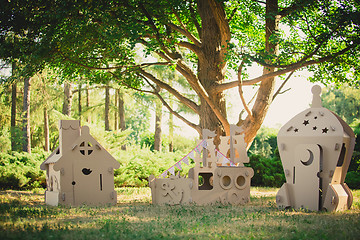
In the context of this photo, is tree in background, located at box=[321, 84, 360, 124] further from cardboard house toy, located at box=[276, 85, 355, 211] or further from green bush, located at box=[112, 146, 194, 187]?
cardboard house toy, located at box=[276, 85, 355, 211]

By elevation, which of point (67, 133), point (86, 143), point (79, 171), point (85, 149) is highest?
point (67, 133)

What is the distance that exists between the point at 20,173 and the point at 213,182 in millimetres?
7890

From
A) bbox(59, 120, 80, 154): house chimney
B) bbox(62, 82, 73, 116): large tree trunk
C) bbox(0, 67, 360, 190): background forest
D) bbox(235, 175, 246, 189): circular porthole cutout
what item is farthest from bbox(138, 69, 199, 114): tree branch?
bbox(62, 82, 73, 116): large tree trunk

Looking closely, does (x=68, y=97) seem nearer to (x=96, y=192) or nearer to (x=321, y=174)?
(x=96, y=192)

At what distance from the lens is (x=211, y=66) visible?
1396cm

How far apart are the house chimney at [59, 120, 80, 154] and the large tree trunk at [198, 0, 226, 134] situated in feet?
19.0

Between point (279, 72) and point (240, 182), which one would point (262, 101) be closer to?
point (279, 72)

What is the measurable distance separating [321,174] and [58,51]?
8657 millimetres

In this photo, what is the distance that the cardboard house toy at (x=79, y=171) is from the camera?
887cm

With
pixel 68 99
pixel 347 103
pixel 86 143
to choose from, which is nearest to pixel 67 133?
pixel 86 143

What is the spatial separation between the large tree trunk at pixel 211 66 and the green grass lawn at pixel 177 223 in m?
5.99

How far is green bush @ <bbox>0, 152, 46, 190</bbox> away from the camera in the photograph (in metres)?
13.4

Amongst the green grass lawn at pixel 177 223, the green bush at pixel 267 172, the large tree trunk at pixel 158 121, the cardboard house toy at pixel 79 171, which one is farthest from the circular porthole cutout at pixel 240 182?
the large tree trunk at pixel 158 121

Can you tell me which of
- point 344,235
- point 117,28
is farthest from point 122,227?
point 117,28
